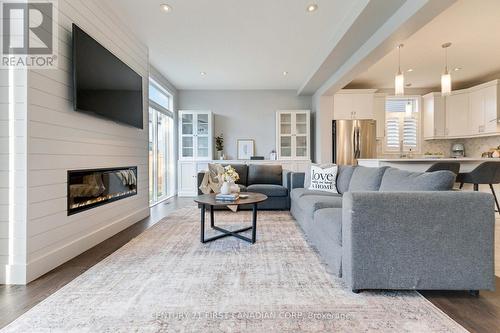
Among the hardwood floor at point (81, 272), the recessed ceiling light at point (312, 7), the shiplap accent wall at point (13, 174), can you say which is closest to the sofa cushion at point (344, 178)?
the hardwood floor at point (81, 272)

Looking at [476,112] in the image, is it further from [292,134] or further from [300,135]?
[292,134]

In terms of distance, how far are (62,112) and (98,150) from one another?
2.04 ft

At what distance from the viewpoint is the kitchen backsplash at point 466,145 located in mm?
5625

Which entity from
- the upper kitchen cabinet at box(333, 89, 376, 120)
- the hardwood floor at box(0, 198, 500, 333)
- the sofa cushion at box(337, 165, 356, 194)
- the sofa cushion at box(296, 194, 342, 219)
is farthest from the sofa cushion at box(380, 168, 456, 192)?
the upper kitchen cabinet at box(333, 89, 376, 120)

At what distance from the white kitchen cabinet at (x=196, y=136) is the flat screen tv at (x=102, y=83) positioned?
2698 mm

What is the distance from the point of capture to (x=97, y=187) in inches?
110

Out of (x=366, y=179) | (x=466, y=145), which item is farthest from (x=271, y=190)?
(x=466, y=145)

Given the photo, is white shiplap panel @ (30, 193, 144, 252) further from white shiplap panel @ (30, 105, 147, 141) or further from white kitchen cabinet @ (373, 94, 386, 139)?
white kitchen cabinet @ (373, 94, 386, 139)

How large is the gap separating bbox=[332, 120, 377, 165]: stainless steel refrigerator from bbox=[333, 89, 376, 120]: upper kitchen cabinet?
28cm

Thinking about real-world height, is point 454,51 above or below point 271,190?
above

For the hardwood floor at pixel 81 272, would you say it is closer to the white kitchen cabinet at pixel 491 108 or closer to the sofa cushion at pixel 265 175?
the sofa cushion at pixel 265 175

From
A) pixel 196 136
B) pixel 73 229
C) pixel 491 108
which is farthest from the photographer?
pixel 196 136

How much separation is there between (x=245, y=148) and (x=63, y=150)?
4599 mm

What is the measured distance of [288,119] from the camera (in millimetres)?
6355
